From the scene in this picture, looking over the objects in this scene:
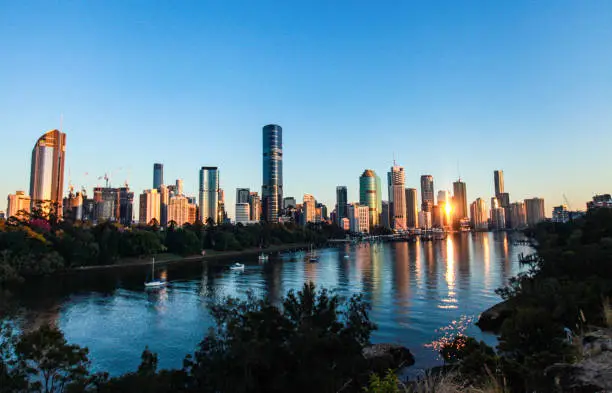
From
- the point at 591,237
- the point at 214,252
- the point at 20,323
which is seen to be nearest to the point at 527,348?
the point at 20,323

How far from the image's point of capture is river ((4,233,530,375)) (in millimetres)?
44344

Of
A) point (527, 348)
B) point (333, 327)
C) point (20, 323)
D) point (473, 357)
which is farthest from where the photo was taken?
point (20, 323)

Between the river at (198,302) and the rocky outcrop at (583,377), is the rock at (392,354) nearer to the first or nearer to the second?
the river at (198,302)

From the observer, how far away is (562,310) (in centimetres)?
3650

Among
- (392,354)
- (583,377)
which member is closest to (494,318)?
(392,354)

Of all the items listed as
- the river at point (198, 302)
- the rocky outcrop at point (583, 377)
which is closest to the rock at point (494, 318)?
the river at point (198, 302)

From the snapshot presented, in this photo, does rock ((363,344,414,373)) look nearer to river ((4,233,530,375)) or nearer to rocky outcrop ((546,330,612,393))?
river ((4,233,530,375))

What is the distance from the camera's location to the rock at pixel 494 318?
158ft

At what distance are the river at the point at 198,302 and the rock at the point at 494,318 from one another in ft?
4.73

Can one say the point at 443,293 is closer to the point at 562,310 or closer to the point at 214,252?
the point at 562,310

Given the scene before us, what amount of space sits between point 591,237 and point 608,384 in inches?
3179

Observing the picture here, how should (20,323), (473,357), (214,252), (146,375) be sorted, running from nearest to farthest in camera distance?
(146,375)
(473,357)
(20,323)
(214,252)

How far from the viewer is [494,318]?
4928 centimetres

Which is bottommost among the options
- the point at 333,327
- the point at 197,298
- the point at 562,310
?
the point at 197,298
